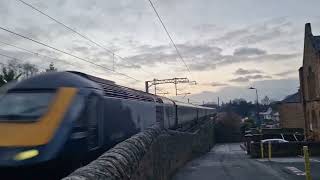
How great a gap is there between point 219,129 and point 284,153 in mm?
44529

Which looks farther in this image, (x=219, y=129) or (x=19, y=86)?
(x=219, y=129)

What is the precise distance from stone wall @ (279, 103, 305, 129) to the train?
5174cm

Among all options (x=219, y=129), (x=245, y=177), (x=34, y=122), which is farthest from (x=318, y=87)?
(x=219, y=129)

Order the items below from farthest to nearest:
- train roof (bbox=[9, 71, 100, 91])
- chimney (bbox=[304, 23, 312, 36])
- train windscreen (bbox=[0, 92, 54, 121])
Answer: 1. chimney (bbox=[304, 23, 312, 36])
2. train roof (bbox=[9, 71, 100, 91])
3. train windscreen (bbox=[0, 92, 54, 121])

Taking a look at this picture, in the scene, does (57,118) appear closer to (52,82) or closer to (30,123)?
(30,123)

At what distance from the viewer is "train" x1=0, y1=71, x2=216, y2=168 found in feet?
28.0

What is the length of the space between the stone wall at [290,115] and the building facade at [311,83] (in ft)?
53.2

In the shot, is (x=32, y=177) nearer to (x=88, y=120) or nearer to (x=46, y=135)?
(x=46, y=135)

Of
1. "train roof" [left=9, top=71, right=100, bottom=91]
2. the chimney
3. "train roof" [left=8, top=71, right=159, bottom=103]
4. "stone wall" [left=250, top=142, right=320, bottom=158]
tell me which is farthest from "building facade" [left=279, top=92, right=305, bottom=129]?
"train roof" [left=9, top=71, right=100, bottom=91]

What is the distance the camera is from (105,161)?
24.8 feet

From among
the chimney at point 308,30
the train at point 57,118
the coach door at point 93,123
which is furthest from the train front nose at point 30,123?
the chimney at point 308,30

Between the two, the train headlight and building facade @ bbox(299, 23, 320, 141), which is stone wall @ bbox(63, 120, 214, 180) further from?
building facade @ bbox(299, 23, 320, 141)

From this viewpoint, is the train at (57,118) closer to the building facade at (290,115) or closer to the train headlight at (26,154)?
the train headlight at (26,154)

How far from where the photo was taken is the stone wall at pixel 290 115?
61.4 meters
